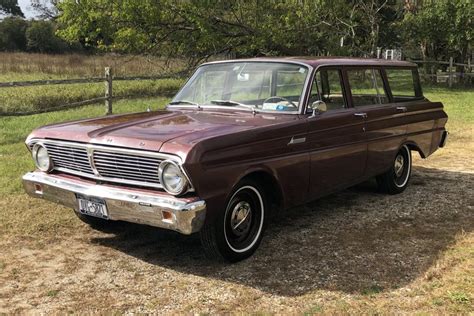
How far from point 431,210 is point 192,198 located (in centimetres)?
336

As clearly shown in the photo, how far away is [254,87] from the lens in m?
5.02

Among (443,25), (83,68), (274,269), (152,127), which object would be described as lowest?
(274,269)

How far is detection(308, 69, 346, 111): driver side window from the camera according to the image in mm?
4996

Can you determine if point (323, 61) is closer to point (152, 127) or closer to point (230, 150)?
point (230, 150)

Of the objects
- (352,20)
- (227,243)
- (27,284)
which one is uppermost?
(352,20)

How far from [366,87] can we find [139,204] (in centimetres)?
329

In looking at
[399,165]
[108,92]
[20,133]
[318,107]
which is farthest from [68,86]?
[318,107]

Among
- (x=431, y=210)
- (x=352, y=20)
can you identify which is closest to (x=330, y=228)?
(x=431, y=210)

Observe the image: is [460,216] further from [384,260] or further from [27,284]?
[27,284]

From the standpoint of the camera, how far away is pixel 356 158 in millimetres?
5406

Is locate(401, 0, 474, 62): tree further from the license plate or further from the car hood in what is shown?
the license plate

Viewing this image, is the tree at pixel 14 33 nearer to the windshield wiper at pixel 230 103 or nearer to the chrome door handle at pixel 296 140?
the windshield wiper at pixel 230 103

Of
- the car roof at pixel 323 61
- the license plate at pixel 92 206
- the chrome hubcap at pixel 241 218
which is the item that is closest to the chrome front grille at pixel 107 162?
the license plate at pixel 92 206

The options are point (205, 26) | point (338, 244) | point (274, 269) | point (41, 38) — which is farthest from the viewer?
point (41, 38)
